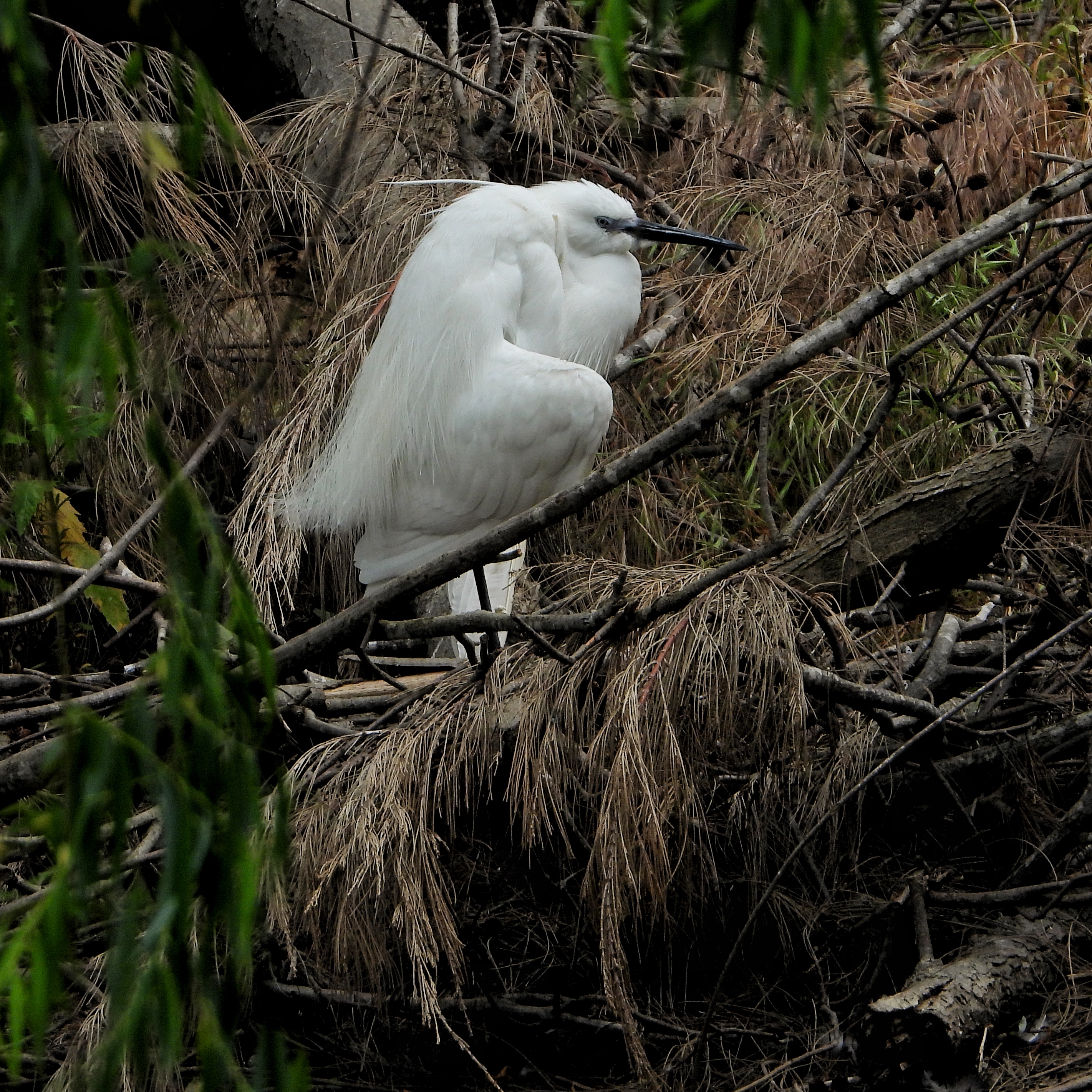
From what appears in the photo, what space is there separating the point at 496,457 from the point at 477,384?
0.37 ft

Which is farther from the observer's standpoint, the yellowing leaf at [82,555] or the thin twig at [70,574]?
the yellowing leaf at [82,555]

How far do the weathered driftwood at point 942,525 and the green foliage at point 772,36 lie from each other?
2.97ft

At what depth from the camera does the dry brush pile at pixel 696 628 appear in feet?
4.14

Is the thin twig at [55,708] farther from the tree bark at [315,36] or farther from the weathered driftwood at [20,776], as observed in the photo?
the tree bark at [315,36]

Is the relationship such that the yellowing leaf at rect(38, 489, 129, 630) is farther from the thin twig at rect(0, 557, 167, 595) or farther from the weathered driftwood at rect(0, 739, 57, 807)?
the weathered driftwood at rect(0, 739, 57, 807)

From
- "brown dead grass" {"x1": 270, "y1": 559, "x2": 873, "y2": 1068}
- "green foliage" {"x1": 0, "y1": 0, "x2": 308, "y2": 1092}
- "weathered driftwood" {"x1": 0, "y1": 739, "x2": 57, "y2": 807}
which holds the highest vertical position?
"green foliage" {"x1": 0, "y1": 0, "x2": 308, "y2": 1092}

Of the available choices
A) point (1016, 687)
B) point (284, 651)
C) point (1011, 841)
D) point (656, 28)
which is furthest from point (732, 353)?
point (656, 28)

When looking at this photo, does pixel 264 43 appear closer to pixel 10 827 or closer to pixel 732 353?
pixel 732 353

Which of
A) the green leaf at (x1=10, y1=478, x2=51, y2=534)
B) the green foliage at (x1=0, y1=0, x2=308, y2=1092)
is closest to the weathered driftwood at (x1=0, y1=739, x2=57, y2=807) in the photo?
the green leaf at (x1=10, y1=478, x2=51, y2=534)

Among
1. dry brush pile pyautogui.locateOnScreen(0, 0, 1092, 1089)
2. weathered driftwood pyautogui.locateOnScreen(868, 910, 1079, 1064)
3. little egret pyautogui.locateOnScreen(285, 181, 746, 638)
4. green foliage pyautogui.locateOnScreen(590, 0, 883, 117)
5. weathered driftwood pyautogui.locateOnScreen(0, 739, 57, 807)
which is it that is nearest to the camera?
green foliage pyautogui.locateOnScreen(590, 0, 883, 117)

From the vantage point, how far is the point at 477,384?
189cm

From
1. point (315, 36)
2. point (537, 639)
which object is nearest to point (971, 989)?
point (537, 639)

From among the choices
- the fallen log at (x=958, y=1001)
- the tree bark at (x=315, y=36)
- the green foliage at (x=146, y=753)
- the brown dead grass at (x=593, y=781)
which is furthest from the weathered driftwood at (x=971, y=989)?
the tree bark at (x=315, y=36)

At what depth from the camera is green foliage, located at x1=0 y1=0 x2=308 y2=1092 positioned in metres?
0.50
